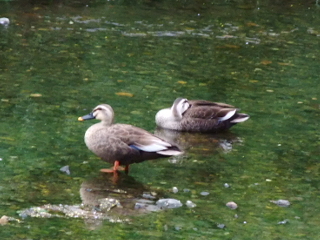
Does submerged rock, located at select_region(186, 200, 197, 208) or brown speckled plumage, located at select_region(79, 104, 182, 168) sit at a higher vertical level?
brown speckled plumage, located at select_region(79, 104, 182, 168)

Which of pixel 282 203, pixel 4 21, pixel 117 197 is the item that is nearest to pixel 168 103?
pixel 117 197

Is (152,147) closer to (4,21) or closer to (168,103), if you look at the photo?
(168,103)

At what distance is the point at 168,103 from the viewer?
10.2 meters

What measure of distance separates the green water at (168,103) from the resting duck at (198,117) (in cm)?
14

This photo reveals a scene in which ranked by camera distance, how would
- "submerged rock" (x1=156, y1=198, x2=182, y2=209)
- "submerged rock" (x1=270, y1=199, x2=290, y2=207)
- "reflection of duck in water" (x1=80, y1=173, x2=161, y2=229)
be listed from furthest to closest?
"submerged rock" (x1=270, y1=199, x2=290, y2=207) → "submerged rock" (x1=156, y1=198, x2=182, y2=209) → "reflection of duck in water" (x1=80, y1=173, x2=161, y2=229)

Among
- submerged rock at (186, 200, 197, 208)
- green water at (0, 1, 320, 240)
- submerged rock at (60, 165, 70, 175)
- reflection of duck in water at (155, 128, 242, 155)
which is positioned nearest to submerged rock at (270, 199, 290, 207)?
green water at (0, 1, 320, 240)

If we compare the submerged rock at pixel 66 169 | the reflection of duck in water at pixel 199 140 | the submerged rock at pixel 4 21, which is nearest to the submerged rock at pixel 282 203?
the reflection of duck in water at pixel 199 140

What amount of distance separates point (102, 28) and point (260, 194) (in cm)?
802

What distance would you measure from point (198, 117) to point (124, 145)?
2.18 meters

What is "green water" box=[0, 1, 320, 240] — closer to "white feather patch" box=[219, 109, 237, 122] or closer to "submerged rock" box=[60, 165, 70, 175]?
"submerged rock" box=[60, 165, 70, 175]

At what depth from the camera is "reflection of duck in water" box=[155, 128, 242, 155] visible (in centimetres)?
871

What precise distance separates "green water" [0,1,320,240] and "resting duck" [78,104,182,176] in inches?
8.5

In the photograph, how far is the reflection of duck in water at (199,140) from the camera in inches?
343

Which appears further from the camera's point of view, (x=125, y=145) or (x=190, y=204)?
Answer: (x=125, y=145)
